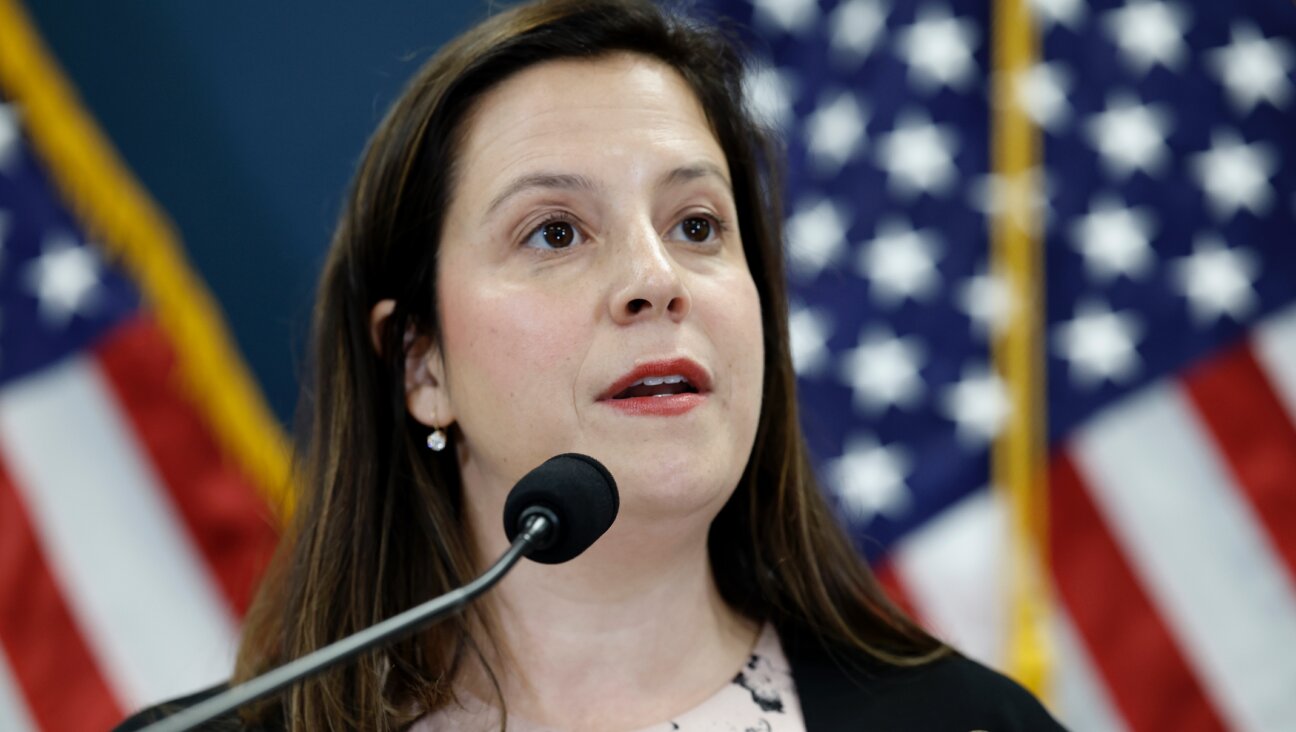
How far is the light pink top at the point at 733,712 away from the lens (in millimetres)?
1304

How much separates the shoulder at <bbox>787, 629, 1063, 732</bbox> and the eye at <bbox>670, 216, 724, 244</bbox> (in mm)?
439

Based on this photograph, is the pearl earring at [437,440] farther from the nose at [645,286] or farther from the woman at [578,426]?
the nose at [645,286]

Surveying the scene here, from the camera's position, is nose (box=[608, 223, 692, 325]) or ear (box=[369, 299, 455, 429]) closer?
nose (box=[608, 223, 692, 325])

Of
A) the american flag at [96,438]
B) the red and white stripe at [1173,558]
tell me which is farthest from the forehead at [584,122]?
the red and white stripe at [1173,558]

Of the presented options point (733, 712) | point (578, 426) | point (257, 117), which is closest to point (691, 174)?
point (578, 426)

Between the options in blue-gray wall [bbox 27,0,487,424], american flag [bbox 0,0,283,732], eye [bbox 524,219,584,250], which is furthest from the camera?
blue-gray wall [bbox 27,0,487,424]

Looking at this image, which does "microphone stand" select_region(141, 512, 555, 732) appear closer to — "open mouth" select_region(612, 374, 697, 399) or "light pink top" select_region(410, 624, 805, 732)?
"open mouth" select_region(612, 374, 697, 399)

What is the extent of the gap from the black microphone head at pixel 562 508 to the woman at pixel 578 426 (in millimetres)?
218

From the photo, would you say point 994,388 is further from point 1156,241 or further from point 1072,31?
point 1072,31

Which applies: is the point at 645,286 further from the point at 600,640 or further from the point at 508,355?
the point at 600,640

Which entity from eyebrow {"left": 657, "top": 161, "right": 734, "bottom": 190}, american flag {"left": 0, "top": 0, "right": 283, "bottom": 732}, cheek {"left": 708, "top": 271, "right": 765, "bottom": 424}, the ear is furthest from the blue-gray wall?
cheek {"left": 708, "top": 271, "right": 765, "bottom": 424}

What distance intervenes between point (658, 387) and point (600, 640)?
26cm

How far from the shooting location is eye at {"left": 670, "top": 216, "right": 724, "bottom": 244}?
4.45 feet

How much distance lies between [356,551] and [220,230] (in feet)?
3.62
